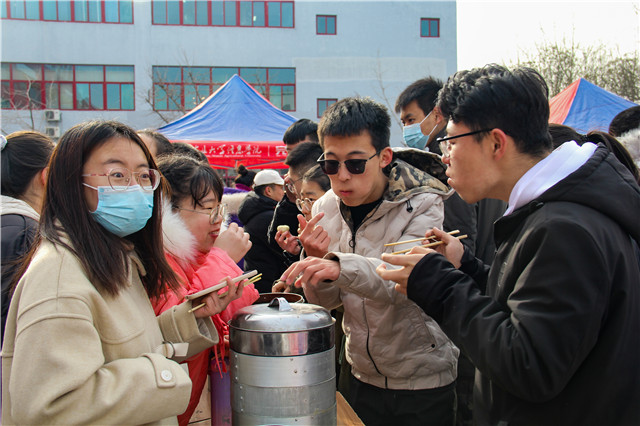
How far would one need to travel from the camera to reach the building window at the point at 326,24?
83.5 feet

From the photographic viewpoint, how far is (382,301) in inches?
84.3

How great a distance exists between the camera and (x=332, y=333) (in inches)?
67.8

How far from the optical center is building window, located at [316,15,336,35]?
25.5 m

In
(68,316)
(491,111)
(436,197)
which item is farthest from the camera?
(436,197)

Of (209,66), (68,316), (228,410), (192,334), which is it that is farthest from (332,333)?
(209,66)

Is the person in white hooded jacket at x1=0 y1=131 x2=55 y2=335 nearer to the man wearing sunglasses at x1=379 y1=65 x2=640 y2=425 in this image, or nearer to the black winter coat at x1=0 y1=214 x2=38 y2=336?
the black winter coat at x1=0 y1=214 x2=38 y2=336

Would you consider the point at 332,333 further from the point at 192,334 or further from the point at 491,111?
the point at 491,111

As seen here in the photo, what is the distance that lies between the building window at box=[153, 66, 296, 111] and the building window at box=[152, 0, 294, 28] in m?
2.37

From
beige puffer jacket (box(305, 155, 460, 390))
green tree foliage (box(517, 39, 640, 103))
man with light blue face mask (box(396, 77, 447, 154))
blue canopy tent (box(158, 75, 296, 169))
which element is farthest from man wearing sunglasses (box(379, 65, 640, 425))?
green tree foliage (box(517, 39, 640, 103))

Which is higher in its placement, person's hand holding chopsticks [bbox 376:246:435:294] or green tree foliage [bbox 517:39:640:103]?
green tree foliage [bbox 517:39:640:103]

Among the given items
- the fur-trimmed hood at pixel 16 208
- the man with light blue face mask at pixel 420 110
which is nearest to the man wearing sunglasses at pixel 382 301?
the fur-trimmed hood at pixel 16 208

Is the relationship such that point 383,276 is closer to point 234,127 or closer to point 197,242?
point 197,242

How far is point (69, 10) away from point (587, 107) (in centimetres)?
2437

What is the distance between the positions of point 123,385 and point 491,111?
Result: 4.64 ft
